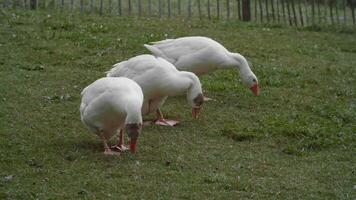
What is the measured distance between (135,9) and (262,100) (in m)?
6.93

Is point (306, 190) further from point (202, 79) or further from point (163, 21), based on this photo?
point (163, 21)

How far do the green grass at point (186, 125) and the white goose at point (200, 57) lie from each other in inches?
16.8

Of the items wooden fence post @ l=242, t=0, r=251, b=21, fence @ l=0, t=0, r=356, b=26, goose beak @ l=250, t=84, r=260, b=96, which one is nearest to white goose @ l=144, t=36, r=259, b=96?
goose beak @ l=250, t=84, r=260, b=96

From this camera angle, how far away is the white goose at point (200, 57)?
10.3 metres

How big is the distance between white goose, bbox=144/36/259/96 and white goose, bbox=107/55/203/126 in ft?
4.20

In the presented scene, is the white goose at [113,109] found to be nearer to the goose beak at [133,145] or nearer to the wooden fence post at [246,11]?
the goose beak at [133,145]

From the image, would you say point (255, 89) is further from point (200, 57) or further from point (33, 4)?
point (33, 4)

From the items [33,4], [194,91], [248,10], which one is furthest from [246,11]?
[194,91]

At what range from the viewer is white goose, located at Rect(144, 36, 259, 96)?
33.7ft

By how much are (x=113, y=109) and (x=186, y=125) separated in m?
1.85

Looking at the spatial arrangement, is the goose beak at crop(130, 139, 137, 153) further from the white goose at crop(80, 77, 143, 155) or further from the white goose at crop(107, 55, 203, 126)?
the white goose at crop(107, 55, 203, 126)

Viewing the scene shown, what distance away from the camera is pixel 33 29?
13852 mm

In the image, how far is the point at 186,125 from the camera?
929cm

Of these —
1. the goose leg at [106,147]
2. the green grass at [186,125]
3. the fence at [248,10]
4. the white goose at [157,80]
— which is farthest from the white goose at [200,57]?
the fence at [248,10]
